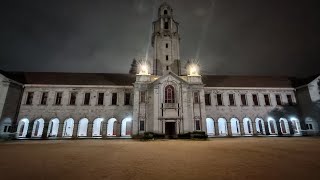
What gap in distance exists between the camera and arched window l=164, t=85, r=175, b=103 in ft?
83.3

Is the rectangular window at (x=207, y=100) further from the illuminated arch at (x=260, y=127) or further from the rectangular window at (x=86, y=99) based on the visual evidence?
the rectangular window at (x=86, y=99)

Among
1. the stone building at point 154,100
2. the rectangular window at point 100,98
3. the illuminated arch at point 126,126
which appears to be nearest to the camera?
the stone building at point 154,100

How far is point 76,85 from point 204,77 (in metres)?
24.9

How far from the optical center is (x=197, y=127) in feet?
81.1

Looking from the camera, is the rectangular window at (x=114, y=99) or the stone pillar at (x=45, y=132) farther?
the rectangular window at (x=114, y=99)

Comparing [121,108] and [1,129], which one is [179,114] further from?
[1,129]

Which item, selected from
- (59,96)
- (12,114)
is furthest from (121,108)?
(12,114)

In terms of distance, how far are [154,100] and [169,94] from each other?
8.68 ft

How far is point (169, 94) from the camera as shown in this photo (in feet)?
84.4

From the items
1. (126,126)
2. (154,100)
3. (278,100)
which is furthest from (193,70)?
(278,100)

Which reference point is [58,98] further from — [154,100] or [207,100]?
[207,100]

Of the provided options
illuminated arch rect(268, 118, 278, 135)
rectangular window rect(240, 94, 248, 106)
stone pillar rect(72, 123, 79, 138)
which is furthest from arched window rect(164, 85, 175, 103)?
illuminated arch rect(268, 118, 278, 135)

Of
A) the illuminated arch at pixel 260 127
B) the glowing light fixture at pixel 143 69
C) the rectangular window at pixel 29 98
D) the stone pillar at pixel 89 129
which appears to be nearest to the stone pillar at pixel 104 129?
the stone pillar at pixel 89 129

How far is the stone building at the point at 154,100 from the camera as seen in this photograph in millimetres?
25000
